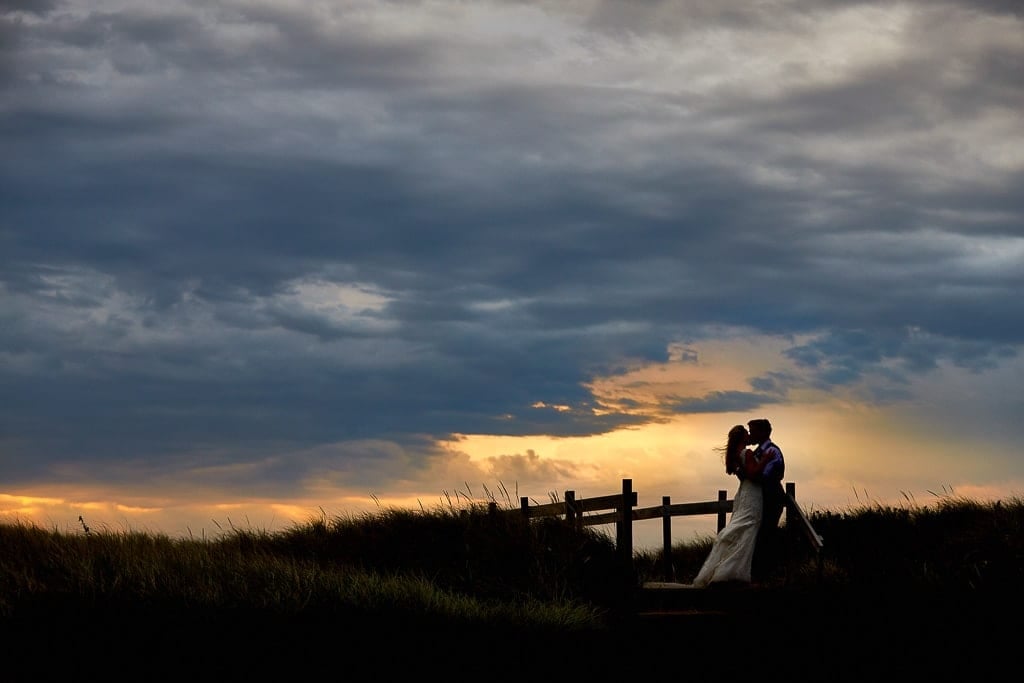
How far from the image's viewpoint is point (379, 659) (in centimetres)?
1227

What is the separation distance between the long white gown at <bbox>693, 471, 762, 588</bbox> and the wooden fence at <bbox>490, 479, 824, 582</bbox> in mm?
746

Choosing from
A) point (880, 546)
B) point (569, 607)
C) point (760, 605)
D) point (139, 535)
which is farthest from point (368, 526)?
point (880, 546)

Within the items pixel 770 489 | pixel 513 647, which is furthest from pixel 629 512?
pixel 513 647

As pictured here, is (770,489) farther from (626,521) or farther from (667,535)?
(667,535)

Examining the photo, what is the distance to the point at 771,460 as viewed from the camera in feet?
60.5

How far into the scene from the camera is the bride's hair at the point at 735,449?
18562 millimetres

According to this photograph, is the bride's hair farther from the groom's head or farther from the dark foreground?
the dark foreground

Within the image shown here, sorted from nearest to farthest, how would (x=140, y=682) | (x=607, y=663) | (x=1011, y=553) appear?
(x=140, y=682) < (x=607, y=663) < (x=1011, y=553)

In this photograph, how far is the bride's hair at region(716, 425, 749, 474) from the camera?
18.6m

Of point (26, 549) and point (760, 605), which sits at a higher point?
point (26, 549)

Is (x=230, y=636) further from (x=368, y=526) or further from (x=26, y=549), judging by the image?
(x=368, y=526)

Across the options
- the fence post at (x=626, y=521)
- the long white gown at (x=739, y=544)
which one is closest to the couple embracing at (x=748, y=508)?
the long white gown at (x=739, y=544)

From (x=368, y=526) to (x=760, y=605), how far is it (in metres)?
7.59

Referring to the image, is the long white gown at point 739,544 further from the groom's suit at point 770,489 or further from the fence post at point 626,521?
the fence post at point 626,521
